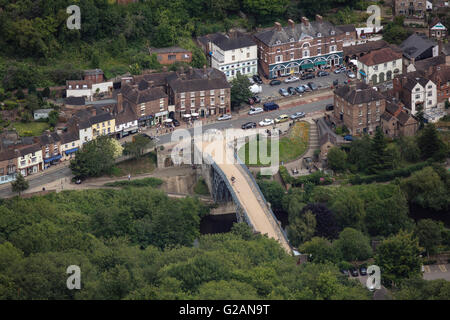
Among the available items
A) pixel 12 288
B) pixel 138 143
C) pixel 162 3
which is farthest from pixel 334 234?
pixel 162 3

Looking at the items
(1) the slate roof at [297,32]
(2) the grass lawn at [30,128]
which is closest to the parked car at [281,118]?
(1) the slate roof at [297,32]

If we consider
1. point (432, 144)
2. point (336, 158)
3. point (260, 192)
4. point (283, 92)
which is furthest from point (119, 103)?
point (432, 144)

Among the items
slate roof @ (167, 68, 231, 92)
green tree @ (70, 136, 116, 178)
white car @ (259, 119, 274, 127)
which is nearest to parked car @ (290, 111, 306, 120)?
white car @ (259, 119, 274, 127)

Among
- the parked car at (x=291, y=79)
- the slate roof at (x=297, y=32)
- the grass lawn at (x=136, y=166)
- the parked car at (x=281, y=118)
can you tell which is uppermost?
the slate roof at (x=297, y=32)

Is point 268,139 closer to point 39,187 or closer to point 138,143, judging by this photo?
point 138,143

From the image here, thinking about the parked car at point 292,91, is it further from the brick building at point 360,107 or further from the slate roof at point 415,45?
the slate roof at point 415,45

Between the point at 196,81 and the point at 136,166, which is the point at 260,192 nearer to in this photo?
the point at 136,166

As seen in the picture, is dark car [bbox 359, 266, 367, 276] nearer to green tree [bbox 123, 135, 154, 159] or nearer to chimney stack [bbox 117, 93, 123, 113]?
green tree [bbox 123, 135, 154, 159]

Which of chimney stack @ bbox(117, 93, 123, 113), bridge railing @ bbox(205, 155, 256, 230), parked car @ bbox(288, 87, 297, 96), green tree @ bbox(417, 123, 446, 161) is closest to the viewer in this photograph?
bridge railing @ bbox(205, 155, 256, 230)
